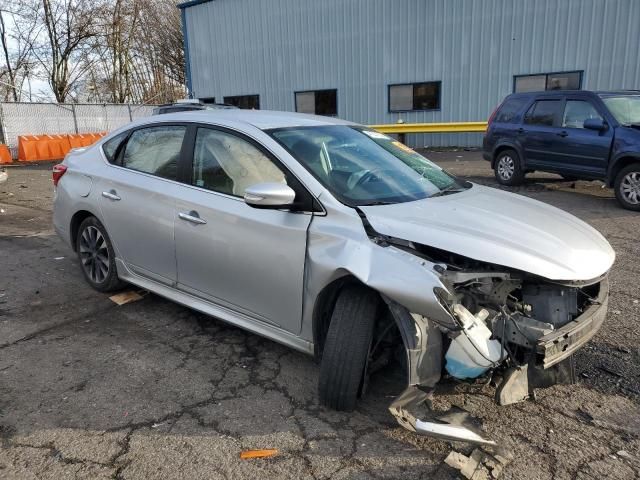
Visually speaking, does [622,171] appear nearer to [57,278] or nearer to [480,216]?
[480,216]

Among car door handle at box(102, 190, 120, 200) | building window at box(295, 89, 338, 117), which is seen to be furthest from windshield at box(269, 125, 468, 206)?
building window at box(295, 89, 338, 117)

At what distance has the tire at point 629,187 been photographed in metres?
8.11

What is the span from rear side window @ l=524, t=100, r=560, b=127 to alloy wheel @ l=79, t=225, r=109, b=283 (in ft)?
26.7

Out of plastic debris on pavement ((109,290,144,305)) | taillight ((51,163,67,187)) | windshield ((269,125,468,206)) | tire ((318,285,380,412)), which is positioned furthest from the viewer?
taillight ((51,163,67,187))

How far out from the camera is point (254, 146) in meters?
3.51

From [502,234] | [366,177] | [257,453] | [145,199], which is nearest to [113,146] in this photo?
[145,199]

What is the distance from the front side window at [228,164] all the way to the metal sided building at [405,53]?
15.5 meters

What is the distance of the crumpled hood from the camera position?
8.71 ft

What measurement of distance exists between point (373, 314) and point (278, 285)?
67cm

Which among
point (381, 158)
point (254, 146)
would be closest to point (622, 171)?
point (381, 158)

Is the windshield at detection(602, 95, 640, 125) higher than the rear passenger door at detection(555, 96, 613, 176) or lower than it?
higher

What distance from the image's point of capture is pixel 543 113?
32.0ft

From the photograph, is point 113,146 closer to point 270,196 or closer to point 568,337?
point 270,196

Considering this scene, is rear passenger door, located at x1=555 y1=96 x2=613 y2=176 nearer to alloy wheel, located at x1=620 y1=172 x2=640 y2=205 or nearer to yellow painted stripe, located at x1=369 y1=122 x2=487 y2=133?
alloy wheel, located at x1=620 y1=172 x2=640 y2=205
